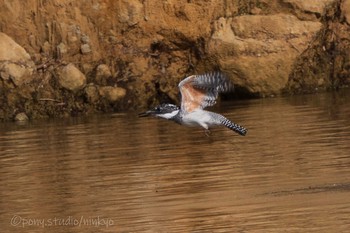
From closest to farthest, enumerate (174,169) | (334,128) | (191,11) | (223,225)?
(223,225)
(174,169)
(334,128)
(191,11)

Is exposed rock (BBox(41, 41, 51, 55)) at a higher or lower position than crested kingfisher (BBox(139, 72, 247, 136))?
lower

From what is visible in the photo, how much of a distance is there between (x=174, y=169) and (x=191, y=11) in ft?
35.4

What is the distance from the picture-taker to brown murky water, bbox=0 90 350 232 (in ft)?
31.8

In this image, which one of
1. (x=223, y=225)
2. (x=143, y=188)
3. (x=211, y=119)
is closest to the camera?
(x=223, y=225)

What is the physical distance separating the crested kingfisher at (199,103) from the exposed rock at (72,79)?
303 inches

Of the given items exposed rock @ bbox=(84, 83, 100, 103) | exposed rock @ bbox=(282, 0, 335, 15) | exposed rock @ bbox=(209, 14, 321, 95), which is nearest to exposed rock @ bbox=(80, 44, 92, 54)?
exposed rock @ bbox=(84, 83, 100, 103)

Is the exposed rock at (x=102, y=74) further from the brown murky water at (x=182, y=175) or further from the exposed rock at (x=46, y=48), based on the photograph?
the brown murky water at (x=182, y=175)

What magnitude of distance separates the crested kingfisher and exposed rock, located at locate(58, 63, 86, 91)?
770 cm

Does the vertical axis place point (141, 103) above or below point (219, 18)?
below

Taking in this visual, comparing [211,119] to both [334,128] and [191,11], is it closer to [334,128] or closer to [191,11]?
[334,128]

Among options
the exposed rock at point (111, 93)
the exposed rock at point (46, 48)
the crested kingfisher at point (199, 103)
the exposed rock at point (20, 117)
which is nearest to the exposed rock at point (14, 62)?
the exposed rock at point (46, 48)

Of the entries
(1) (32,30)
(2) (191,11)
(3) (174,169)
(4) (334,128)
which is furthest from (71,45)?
(3) (174,169)

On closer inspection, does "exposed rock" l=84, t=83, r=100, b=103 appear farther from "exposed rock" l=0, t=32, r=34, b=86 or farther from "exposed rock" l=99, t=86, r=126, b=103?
"exposed rock" l=0, t=32, r=34, b=86

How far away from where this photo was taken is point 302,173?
39.3ft
